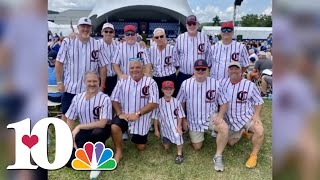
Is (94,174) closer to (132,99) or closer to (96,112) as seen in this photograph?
(96,112)

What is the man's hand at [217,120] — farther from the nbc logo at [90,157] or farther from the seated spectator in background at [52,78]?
the seated spectator in background at [52,78]

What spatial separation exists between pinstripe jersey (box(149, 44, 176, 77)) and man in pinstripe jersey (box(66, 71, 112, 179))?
1015 millimetres

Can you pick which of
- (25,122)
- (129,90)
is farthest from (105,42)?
(25,122)

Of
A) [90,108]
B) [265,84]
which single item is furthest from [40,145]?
[265,84]

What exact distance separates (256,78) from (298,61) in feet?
15.3

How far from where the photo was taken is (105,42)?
431 centimetres

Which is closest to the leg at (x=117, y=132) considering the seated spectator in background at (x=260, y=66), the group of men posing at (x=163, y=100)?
the group of men posing at (x=163, y=100)

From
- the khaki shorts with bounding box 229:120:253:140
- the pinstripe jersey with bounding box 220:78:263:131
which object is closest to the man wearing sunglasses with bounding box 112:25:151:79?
the pinstripe jersey with bounding box 220:78:263:131

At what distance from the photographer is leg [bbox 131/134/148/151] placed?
390 cm

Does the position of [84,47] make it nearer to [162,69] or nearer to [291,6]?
[162,69]

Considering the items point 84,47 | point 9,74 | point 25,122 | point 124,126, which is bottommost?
point 124,126

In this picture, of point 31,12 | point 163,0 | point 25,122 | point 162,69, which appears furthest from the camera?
point 163,0

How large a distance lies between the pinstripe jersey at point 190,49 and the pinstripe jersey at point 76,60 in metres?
1.03

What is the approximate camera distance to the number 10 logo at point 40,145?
2.36 meters
